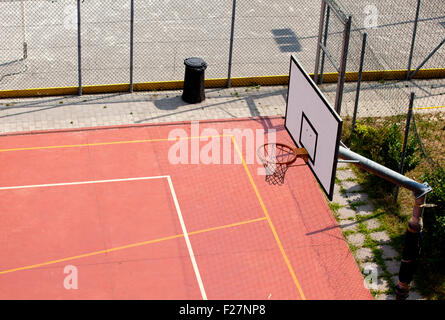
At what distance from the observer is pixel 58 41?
75.0ft

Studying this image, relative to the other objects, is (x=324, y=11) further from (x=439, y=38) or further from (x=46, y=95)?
(x=46, y=95)

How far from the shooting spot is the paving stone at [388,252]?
16.8m

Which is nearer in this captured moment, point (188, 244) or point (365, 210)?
point (188, 244)

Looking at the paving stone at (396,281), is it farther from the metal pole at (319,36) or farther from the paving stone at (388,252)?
the metal pole at (319,36)

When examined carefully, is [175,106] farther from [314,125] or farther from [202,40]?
[314,125]

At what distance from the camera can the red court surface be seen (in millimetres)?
15711

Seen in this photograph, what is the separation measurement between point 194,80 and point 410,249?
861 cm

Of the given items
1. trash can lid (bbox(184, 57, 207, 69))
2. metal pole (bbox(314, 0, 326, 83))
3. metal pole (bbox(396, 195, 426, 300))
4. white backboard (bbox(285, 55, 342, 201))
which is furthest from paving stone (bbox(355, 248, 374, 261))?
trash can lid (bbox(184, 57, 207, 69))

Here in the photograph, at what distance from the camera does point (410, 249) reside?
13984 millimetres

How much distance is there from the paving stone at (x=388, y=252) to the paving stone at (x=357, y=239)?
1.36 ft

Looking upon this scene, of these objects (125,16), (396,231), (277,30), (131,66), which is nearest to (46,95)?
(131,66)

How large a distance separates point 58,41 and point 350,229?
10.2 m

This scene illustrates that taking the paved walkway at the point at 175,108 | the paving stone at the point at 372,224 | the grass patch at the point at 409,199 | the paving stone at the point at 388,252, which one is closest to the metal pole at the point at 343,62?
the grass patch at the point at 409,199

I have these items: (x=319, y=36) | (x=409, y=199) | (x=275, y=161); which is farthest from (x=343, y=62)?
(x=409, y=199)
